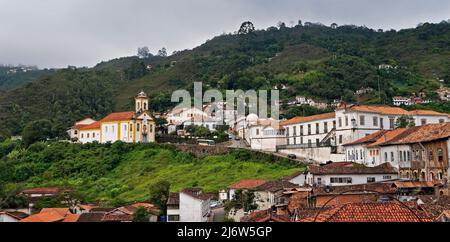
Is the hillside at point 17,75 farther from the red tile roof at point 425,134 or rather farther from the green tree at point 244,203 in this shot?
the red tile roof at point 425,134

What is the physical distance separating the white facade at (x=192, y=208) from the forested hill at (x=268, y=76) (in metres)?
26.2

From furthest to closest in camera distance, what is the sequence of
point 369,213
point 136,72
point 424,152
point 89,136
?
point 136,72 < point 89,136 < point 424,152 < point 369,213

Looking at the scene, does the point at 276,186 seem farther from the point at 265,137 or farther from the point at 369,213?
the point at 265,137

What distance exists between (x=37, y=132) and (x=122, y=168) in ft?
36.9

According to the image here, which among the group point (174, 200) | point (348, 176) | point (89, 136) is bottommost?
point (174, 200)

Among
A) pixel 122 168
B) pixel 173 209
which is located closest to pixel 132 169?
pixel 122 168

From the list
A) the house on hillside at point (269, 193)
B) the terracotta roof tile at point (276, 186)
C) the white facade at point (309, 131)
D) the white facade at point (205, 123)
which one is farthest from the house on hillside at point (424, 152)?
the white facade at point (205, 123)

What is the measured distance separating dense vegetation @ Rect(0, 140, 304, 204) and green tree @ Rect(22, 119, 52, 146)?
0.94 metres

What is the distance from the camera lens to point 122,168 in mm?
31906

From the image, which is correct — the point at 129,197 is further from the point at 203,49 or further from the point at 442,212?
the point at 203,49

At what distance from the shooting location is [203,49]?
101250 millimetres

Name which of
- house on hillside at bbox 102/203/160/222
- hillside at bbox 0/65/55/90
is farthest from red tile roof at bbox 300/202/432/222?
hillside at bbox 0/65/55/90

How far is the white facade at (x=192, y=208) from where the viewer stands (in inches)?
673

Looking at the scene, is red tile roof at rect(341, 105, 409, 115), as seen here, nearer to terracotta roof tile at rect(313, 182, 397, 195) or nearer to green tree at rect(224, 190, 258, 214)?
green tree at rect(224, 190, 258, 214)
